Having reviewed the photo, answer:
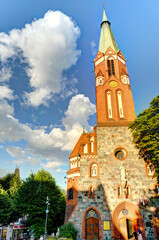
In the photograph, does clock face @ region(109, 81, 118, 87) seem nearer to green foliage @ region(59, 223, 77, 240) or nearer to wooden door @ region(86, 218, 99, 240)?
wooden door @ region(86, 218, 99, 240)

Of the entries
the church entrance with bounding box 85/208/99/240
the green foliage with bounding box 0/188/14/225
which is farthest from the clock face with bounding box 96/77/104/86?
the green foliage with bounding box 0/188/14/225

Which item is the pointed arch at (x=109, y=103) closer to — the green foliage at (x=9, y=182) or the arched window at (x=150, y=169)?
the arched window at (x=150, y=169)

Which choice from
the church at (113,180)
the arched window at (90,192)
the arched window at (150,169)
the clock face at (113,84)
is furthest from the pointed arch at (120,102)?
the arched window at (90,192)

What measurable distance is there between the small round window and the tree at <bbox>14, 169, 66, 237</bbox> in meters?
12.8

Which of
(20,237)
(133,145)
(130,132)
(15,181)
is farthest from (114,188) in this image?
(20,237)

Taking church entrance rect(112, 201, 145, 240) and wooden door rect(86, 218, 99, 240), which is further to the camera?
wooden door rect(86, 218, 99, 240)

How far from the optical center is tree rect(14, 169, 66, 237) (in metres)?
23.9

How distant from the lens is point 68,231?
715 inches

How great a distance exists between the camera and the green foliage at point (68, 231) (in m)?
17.8

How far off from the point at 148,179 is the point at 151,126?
7072 mm

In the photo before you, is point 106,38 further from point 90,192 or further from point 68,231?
point 68,231

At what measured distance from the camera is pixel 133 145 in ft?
75.8

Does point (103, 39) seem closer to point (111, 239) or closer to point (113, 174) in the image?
point (113, 174)

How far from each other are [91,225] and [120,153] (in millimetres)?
9897
